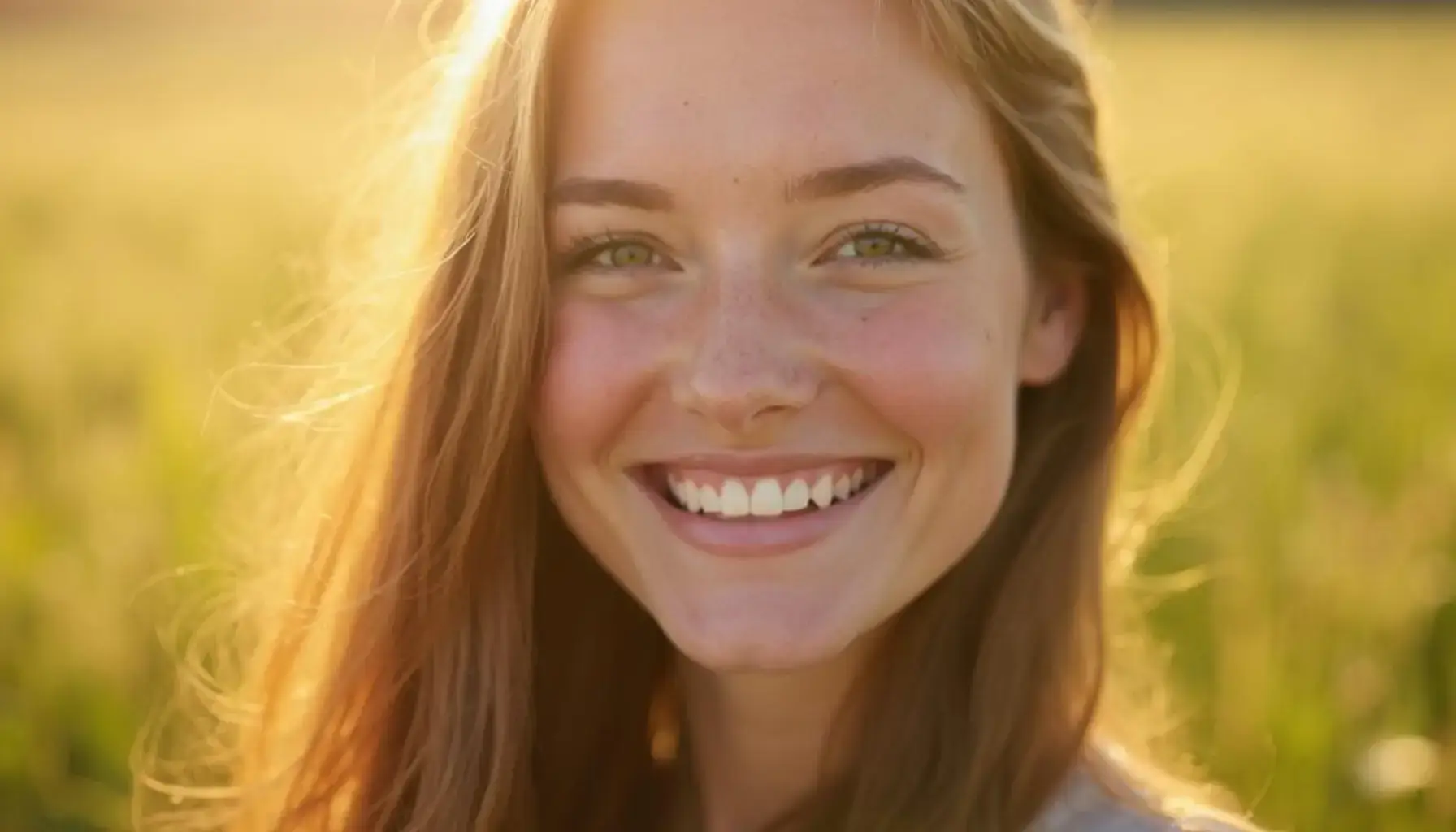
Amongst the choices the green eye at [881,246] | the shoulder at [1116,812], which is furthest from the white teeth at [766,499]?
the shoulder at [1116,812]

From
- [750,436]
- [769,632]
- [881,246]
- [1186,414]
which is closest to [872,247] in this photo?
Answer: [881,246]

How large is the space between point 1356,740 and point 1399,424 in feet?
5.17

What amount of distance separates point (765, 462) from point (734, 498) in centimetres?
6

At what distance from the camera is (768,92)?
1884mm

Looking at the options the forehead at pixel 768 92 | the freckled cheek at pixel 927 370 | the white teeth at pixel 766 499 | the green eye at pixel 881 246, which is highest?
the forehead at pixel 768 92

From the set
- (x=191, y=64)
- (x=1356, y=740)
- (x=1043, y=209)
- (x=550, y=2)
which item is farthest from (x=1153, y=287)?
(x=191, y=64)

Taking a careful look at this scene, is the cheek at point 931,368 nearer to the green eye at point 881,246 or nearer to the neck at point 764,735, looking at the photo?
the green eye at point 881,246

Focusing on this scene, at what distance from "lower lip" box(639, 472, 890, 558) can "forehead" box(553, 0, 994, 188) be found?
0.37m

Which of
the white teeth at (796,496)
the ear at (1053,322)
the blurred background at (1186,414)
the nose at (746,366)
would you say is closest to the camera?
the nose at (746,366)

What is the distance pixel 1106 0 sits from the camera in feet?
9.72

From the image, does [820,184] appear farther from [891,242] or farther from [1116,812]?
[1116,812]

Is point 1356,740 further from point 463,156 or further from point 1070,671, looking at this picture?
point 463,156

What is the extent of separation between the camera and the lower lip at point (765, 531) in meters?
1.96

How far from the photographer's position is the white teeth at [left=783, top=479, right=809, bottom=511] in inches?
77.0
